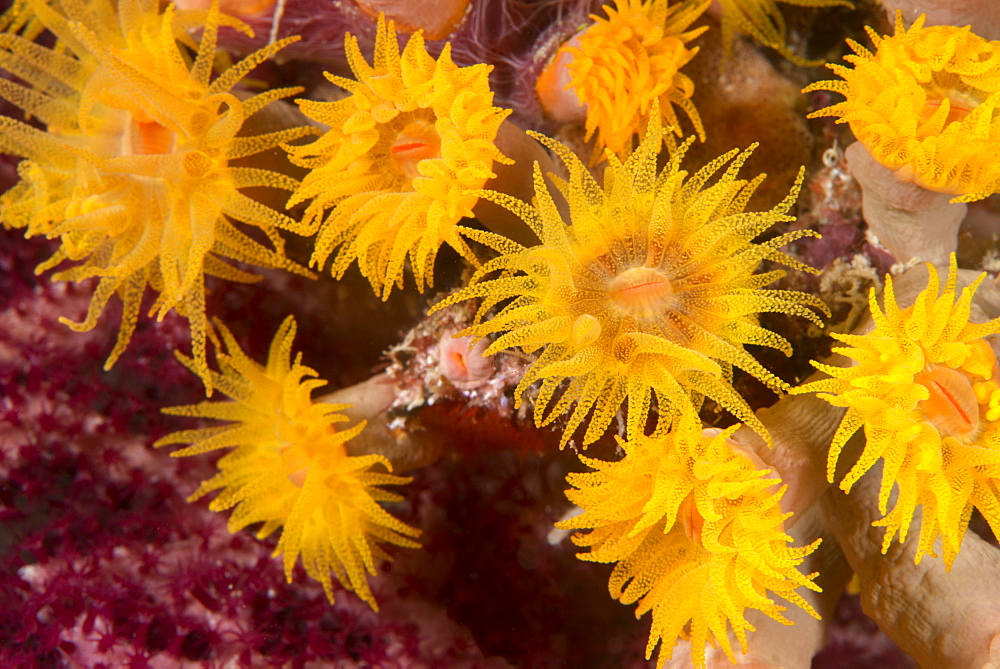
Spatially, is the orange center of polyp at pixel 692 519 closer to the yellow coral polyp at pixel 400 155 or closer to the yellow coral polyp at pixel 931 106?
the yellow coral polyp at pixel 400 155

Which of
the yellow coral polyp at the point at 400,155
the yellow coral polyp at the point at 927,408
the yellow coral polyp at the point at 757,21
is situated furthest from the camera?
the yellow coral polyp at the point at 757,21

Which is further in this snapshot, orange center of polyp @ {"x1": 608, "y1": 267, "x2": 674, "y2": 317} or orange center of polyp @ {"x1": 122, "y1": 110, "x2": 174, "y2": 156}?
orange center of polyp @ {"x1": 122, "y1": 110, "x2": 174, "y2": 156}

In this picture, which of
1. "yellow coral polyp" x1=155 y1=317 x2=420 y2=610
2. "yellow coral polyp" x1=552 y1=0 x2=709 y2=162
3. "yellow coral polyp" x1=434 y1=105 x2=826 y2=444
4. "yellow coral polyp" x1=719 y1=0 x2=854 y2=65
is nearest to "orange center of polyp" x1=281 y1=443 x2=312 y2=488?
"yellow coral polyp" x1=155 y1=317 x2=420 y2=610

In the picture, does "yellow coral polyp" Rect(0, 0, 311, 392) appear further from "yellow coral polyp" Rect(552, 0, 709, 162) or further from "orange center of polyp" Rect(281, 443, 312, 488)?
"yellow coral polyp" Rect(552, 0, 709, 162)

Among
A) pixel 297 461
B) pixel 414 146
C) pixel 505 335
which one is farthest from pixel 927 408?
pixel 297 461

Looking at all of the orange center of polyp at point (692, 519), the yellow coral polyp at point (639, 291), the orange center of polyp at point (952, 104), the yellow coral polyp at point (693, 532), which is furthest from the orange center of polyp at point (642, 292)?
the orange center of polyp at point (952, 104)

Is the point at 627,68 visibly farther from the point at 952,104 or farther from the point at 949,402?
the point at 949,402
